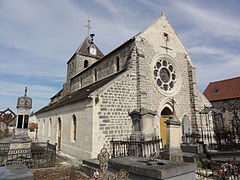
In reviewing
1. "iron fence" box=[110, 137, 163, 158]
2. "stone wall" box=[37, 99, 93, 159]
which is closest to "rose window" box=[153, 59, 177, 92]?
"iron fence" box=[110, 137, 163, 158]

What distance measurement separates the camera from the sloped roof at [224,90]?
2448 centimetres

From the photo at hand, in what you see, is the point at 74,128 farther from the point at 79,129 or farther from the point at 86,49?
the point at 86,49

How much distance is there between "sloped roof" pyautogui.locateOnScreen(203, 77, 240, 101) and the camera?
80.3 ft

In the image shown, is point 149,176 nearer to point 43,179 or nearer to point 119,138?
point 43,179

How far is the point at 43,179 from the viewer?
6.40 m

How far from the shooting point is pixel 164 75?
573 inches

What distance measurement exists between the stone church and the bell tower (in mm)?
2759

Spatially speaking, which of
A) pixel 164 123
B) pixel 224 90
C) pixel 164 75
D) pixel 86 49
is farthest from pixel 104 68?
pixel 224 90

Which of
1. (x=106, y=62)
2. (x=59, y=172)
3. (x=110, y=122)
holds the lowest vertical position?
(x=59, y=172)

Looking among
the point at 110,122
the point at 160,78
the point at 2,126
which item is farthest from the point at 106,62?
the point at 2,126

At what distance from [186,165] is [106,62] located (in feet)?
42.6

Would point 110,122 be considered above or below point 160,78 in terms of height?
below

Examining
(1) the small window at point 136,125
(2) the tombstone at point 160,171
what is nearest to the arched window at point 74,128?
(1) the small window at point 136,125

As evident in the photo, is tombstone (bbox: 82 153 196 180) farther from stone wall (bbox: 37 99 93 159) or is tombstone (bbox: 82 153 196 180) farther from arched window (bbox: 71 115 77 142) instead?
arched window (bbox: 71 115 77 142)
